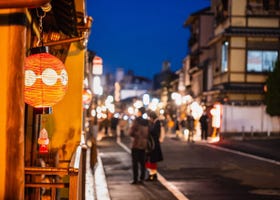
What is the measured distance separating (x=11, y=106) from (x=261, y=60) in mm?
36974

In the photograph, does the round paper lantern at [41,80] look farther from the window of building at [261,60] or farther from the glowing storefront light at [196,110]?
the window of building at [261,60]

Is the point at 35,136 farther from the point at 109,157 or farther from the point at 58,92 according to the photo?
the point at 109,157

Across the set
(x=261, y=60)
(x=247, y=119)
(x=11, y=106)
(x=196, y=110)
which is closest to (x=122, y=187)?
(x=11, y=106)

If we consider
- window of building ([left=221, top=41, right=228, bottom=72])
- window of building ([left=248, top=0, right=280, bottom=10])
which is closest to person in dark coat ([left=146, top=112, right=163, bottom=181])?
window of building ([left=221, top=41, right=228, bottom=72])

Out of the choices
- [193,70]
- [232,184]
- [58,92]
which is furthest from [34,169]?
[193,70]

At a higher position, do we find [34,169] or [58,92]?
[58,92]

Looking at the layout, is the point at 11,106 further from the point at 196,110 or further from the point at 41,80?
the point at 196,110

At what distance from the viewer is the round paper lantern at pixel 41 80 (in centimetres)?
681

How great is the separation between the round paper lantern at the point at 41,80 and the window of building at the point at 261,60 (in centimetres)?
3513

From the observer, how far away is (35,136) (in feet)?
28.0

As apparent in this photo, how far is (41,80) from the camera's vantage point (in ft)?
22.5

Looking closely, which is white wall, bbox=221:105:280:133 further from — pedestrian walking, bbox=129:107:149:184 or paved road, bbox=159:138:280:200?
pedestrian walking, bbox=129:107:149:184

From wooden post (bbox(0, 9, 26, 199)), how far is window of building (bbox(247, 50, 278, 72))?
3640 centimetres

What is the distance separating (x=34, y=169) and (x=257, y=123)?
34.7 metres
